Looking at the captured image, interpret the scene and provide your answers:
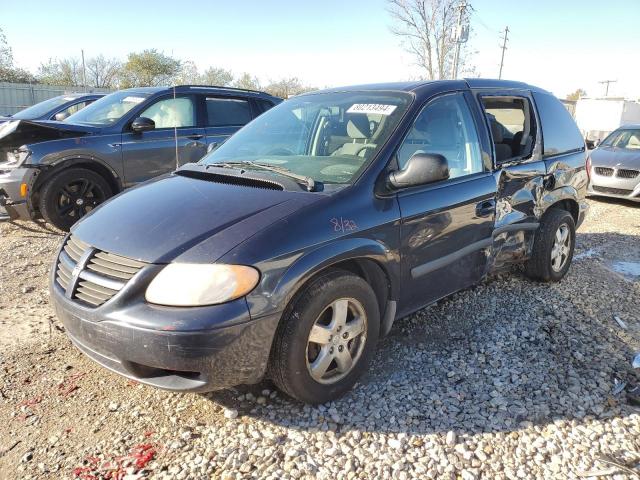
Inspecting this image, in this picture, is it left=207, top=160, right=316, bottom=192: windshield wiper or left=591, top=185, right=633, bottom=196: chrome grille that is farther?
left=591, top=185, right=633, bottom=196: chrome grille

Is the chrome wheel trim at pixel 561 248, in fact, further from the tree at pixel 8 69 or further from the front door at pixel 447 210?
the tree at pixel 8 69

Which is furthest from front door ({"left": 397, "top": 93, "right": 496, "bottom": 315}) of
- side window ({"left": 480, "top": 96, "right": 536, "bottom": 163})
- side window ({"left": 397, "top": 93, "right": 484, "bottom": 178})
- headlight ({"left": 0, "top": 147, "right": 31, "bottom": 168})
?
headlight ({"left": 0, "top": 147, "right": 31, "bottom": 168})

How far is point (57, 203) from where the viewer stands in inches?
233

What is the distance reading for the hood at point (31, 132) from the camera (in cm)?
575

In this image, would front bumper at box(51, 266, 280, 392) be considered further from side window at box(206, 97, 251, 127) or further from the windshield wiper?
side window at box(206, 97, 251, 127)

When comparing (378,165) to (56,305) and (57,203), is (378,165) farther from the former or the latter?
(57,203)

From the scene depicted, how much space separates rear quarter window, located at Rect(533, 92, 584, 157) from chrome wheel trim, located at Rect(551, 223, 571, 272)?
28.3 inches

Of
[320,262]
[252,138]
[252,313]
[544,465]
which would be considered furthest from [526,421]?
[252,138]

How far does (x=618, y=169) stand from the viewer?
9289 mm

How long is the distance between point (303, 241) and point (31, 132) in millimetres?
4884

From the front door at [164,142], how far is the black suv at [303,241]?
307 cm

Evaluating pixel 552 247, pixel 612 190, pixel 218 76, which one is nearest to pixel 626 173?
pixel 612 190

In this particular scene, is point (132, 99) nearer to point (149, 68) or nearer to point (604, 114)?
point (604, 114)

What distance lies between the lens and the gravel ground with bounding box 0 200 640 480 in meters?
2.33
